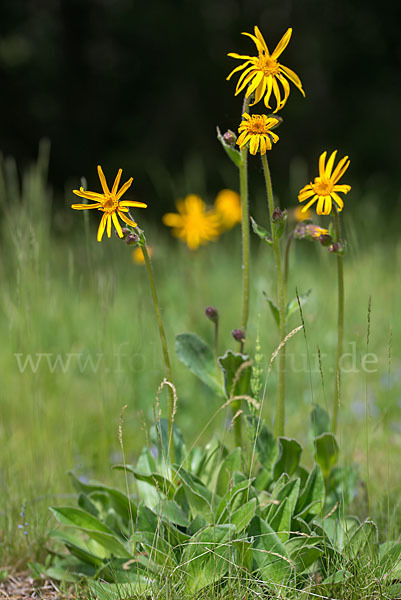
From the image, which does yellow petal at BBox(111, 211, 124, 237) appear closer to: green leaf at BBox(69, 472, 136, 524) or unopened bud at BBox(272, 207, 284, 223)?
unopened bud at BBox(272, 207, 284, 223)

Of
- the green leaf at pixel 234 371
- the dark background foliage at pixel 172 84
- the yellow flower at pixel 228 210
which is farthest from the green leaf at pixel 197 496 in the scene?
the dark background foliage at pixel 172 84

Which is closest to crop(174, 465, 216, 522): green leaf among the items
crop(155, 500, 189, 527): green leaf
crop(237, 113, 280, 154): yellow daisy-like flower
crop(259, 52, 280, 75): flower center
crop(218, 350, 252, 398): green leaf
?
crop(155, 500, 189, 527): green leaf

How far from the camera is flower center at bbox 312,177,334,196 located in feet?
4.93

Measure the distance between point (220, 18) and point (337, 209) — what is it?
7.08 meters

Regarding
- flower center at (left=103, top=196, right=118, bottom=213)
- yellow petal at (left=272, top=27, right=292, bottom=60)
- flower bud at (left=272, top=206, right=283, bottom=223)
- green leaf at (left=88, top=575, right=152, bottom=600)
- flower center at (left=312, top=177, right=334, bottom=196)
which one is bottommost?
green leaf at (left=88, top=575, right=152, bottom=600)

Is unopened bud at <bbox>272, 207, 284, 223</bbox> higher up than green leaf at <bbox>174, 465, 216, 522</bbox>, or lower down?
higher up

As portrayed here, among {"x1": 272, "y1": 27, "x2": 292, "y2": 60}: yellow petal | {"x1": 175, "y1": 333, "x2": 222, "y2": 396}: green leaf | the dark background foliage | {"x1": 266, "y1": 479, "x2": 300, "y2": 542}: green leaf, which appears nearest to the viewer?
{"x1": 272, "y1": 27, "x2": 292, "y2": 60}: yellow petal

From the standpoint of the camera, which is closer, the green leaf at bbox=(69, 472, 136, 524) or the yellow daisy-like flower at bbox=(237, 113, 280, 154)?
the yellow daisy-like flower at bbox=(237, 113, 280, 154)

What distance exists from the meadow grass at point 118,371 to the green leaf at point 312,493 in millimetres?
101

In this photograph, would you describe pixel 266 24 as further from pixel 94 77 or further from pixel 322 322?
pixel 322 322

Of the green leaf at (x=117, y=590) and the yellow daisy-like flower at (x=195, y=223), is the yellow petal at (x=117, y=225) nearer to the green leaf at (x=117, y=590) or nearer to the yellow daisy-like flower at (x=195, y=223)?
the green leaf at (x=117, y=590)

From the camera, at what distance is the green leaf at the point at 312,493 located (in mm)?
1635

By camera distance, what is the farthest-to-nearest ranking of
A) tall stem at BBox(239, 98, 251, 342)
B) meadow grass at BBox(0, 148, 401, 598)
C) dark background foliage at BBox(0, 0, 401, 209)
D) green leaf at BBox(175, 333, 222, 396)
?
dark background foliage at BBox(0, 0, 401, 209) → meadow grass at BBox(0, 148, 401, 598) → green leaf at BBox(175, 333, 222, 396) → tall stem at BBox(239, 98, 251, 342)

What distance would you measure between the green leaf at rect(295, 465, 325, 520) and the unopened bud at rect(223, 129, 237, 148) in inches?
34.1
